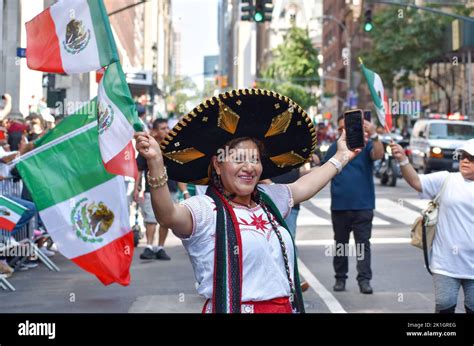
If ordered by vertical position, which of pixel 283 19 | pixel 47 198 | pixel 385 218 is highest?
pixel 283 19

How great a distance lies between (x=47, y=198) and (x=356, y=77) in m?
71.5

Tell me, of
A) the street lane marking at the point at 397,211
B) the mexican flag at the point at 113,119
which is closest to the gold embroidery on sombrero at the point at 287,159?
the mexican flag at the point at 113,119

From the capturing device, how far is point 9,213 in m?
11.4

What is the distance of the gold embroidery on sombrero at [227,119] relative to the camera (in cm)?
429

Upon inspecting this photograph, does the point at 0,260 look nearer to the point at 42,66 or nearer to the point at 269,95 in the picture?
the point at 42,66

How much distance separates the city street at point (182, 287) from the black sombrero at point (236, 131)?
5304mm

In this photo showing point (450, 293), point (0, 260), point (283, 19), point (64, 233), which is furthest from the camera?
point (283, 19)

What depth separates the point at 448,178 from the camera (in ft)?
22.3

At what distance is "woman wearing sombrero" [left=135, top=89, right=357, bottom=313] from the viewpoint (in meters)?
4.20

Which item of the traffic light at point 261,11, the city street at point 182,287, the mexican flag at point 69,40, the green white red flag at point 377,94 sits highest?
the traffic light at point 261,11

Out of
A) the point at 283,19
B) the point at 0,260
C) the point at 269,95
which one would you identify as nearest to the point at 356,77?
the point at 0,260

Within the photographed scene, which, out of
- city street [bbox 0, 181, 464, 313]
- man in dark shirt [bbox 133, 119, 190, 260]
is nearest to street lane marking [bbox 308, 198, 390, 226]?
city street [bbox 0, 181, 464, 313]

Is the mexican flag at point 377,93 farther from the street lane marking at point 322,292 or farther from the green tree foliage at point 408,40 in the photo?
the green tree foliage at point 408,40
